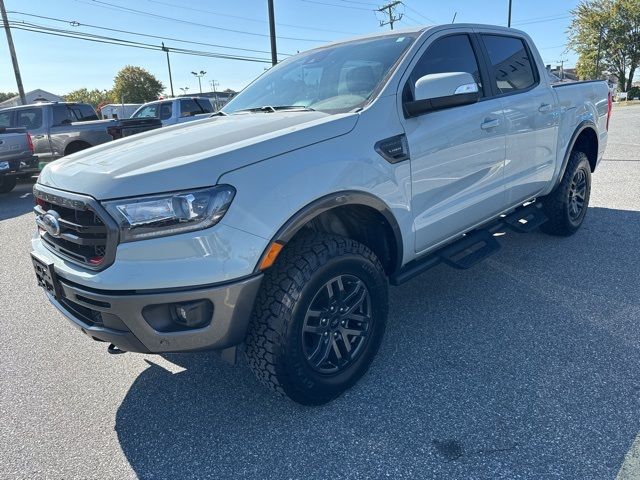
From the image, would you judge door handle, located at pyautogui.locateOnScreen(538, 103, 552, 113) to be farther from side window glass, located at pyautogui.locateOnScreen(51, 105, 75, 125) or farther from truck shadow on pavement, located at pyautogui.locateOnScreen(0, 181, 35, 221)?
side window glass, located at pyautogui.locateOnScreen(51, 105, 75, 125)

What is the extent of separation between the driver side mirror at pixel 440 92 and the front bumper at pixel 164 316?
1.40 meters

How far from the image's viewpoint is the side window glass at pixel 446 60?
9.80 ft

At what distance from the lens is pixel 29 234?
22.5ft

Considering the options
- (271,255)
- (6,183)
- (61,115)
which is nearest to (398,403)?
(271,255)

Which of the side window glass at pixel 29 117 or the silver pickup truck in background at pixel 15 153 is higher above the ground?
the side window glass at pixel 29 117

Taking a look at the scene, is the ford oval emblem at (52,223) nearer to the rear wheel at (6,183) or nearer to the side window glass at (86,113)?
the rear wheel at (6,183)

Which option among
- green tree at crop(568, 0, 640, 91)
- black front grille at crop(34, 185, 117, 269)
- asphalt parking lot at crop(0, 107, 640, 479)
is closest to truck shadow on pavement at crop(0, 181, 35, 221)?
asphalt parking lot at crop(0, 107, 640, 479)

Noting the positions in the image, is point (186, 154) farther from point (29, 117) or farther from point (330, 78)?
point (29, 117)

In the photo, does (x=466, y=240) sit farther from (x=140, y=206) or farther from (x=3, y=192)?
(x=3, y=192)

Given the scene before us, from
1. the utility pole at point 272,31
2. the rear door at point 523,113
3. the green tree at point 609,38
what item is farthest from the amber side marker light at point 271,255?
the green tree at point 609,38

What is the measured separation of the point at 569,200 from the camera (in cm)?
480

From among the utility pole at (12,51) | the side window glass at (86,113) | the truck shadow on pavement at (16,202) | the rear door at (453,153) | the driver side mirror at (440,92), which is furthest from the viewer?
the utility pole at (12,51)

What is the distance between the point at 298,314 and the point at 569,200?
3.71 meters

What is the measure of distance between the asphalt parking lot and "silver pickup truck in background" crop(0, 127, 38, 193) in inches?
275
